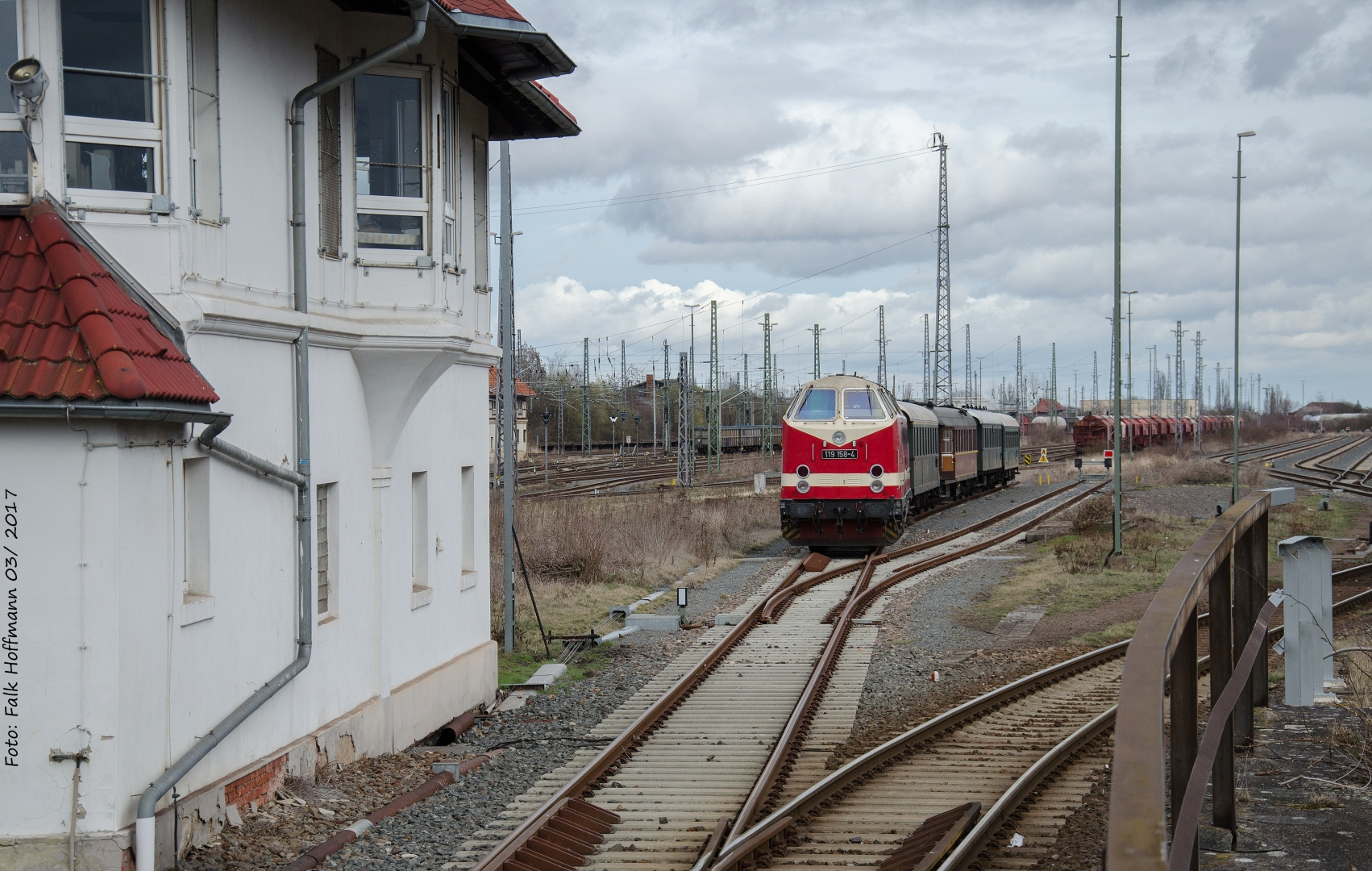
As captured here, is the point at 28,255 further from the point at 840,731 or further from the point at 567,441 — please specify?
the point at 567,441

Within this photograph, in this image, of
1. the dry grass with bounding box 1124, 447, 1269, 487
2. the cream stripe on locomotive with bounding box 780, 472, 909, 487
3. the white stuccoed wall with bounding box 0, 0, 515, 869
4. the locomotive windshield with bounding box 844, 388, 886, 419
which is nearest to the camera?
the white stuccoed wall with bounding box 0, 0, 515, 869

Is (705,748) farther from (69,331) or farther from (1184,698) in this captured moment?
(1184,698)

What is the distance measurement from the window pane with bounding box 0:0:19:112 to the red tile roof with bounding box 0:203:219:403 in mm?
616

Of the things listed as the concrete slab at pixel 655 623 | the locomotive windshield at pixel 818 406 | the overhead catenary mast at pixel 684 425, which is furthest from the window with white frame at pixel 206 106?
the overhead catenary mast at pixel 684 425

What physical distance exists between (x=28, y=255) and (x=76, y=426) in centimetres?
122

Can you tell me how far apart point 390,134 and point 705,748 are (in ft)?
18.7

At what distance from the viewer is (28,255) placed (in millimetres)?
7145

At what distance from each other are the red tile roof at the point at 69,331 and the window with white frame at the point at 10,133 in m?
0.17

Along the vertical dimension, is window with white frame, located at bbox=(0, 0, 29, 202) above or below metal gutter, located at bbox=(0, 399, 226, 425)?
above

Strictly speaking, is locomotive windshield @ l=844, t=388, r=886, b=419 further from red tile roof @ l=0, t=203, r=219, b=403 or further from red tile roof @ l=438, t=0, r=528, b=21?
red tile roof @ l=0, t=203, r=219, b=403

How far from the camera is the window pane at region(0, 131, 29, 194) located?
7.26 meters

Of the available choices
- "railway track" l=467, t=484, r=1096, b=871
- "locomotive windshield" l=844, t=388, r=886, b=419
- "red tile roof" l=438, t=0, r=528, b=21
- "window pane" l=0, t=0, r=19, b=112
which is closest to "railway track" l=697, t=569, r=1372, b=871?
"railway track" l=467, t=484, r=1096, b=871

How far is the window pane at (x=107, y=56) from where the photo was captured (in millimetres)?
7465

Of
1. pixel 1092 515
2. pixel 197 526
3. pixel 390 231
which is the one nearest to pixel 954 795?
pixel 197 526
